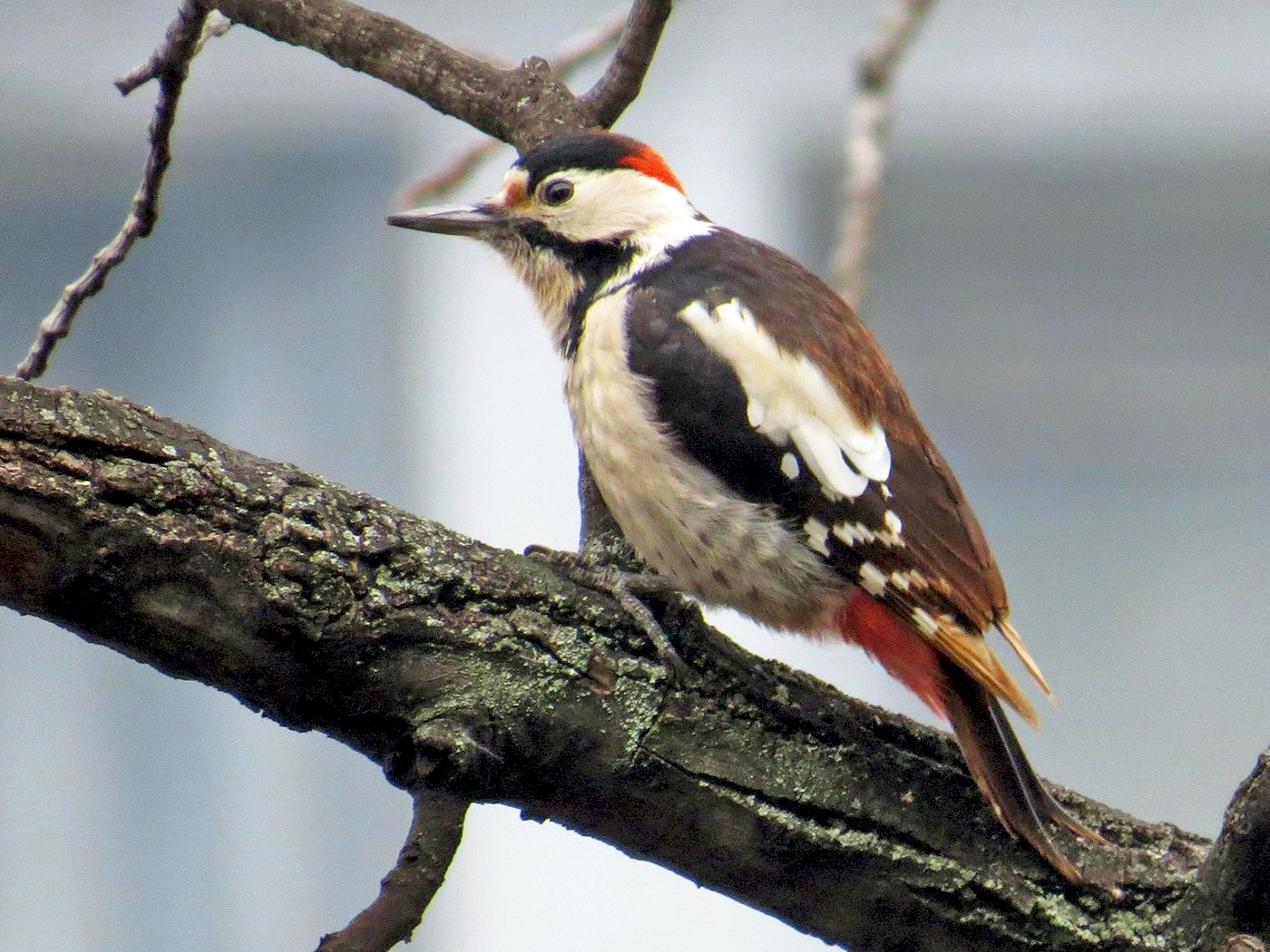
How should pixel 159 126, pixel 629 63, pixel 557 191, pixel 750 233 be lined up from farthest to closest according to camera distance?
1. pixel 750 233
2. pixel 557 191
3. pixel 629 63
4. pixel 159 126

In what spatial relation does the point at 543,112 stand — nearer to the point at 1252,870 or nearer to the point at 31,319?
the point at 1252,870

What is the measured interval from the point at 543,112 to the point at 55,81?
305cm

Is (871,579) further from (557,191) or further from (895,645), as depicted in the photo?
(557,191)

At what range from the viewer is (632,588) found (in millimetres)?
1973

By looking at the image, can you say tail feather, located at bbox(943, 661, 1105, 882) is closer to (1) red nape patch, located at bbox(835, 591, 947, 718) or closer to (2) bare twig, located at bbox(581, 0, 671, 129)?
(1) red nape patch, located at bbox(835, 591, 947, 718)

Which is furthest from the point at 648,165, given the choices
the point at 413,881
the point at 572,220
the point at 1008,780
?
the point at 413,881

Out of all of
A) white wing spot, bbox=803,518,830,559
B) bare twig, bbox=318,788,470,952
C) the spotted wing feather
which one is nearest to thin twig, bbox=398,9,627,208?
the spotted wing feather

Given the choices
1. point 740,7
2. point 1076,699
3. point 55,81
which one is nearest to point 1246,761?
point 1076,699

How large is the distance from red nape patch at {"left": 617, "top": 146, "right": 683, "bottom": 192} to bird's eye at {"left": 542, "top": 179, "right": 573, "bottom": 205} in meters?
0.10

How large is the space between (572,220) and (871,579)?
855 mm

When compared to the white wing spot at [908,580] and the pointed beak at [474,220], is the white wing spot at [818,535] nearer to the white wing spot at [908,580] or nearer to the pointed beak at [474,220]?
the white wing spot at [908,580]

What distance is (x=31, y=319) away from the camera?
5.23 meters

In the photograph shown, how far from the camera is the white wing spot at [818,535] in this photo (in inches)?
91.0

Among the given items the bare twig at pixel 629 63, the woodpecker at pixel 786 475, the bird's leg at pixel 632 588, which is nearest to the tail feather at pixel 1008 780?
the woodpecker at pixel 786 475
